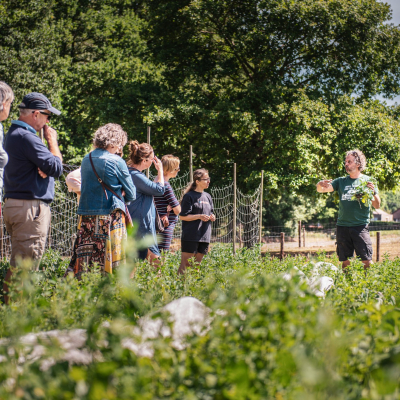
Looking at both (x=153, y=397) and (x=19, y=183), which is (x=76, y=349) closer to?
(x=153, y=397)

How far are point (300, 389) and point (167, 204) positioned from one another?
3.71 meters

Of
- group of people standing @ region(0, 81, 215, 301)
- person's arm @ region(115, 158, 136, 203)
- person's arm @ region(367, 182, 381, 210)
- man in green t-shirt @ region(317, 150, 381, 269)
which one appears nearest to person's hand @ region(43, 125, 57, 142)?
group of people standing @ region(0, 81, 215, 301)

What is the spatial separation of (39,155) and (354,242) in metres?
4.13

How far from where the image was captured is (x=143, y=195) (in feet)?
14.2

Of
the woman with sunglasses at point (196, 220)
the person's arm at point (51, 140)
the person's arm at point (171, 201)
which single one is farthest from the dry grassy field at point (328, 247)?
the person's arm at point (51, 140)

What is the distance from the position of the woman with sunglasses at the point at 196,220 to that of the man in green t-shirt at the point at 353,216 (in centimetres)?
161

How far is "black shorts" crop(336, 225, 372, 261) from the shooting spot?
18.2 ft

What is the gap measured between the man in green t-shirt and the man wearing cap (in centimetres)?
362

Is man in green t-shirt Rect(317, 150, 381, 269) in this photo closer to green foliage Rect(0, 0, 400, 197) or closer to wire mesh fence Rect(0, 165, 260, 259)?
wire mesh fence Rect(0, 165, 260, 259)

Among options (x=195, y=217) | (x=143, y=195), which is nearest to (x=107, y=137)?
(x=143, y=195)

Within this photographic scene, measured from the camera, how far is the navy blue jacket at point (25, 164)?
11.2 feet

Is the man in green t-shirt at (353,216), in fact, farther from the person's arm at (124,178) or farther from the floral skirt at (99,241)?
the floral skirt at (99,241)

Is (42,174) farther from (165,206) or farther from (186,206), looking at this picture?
(186,206)

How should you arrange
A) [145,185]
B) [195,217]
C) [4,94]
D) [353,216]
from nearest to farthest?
[4,94], [145,185], [195,217], [353,216]
